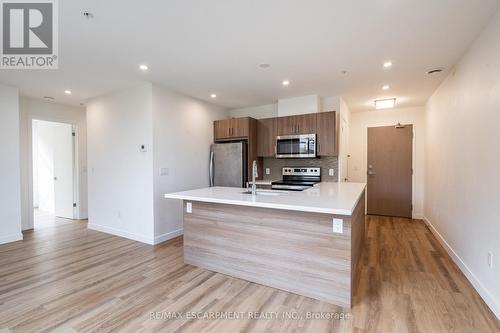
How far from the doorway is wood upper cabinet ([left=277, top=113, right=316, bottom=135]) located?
Answer: 483cm

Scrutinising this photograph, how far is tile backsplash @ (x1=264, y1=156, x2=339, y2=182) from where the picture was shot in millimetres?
4574

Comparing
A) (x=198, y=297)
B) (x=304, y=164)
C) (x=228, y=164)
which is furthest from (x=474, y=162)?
(x=228, y=164)

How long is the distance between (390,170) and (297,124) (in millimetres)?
2811

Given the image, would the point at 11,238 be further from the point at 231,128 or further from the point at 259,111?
the point at 259,111

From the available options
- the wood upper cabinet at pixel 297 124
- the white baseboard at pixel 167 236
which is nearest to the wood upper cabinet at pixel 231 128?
the wood upper cabinet at pixel 297 124

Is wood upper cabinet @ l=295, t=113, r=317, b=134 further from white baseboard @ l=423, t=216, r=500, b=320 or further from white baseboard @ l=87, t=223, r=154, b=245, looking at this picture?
white baseboard @ l=87, t=223, r=154, b=245

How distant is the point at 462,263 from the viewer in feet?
9.11

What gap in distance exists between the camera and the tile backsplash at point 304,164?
15.0 ft

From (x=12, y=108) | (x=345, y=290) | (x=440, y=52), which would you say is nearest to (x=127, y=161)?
(x=12, y=108)

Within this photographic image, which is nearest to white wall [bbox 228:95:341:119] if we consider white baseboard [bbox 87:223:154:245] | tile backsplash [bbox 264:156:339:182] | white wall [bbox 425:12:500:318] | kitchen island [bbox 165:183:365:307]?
tile backsplash [bbox 264:156:339:182]

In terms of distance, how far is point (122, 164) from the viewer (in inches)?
165

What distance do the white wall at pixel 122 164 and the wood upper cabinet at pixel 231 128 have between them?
5.07 feet

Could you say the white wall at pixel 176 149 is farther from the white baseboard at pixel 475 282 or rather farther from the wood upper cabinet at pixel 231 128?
the white baseboard at pixel 475 282

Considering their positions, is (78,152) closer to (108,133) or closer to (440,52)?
(108,133)
